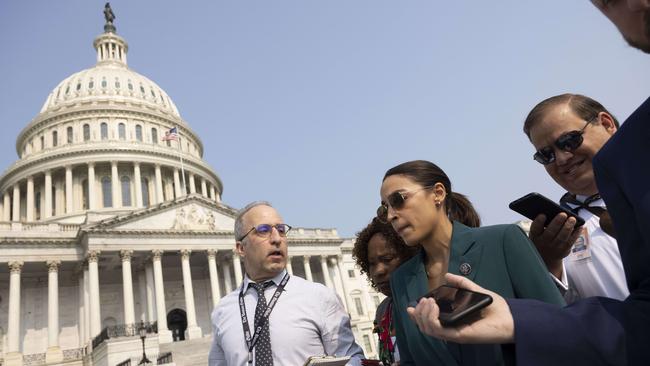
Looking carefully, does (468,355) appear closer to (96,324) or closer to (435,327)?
(435,327)

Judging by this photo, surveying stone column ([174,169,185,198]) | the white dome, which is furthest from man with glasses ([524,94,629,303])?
the white dome

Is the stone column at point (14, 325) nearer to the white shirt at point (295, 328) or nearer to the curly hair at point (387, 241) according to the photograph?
the white shirt at point (295, 328)

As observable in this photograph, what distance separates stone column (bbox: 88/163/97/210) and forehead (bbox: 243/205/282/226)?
48.1 m

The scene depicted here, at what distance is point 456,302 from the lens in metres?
1.50

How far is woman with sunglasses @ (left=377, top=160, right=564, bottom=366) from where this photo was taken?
2.77 metres

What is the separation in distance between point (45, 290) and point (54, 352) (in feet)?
24.0

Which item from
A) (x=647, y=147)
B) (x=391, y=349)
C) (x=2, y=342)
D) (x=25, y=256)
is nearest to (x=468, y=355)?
(x=647, y=147)

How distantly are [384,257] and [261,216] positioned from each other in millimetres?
1416

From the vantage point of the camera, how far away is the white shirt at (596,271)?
3.21 meters

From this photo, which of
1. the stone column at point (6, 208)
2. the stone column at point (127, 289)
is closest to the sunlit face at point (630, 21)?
the stone column at point (127, 289)

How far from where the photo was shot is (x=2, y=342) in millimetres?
35375

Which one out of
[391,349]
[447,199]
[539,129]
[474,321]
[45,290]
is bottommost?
[391,349]

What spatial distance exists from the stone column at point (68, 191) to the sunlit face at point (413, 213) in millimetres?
51589

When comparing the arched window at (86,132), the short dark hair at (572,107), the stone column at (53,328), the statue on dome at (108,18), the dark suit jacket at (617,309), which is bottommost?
the dark suit jacket at (617,309)
